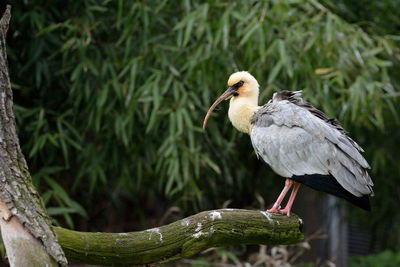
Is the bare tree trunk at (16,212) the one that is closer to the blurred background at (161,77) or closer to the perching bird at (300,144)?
the perching bird at (300,144)

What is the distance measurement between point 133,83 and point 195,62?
0.47 metres

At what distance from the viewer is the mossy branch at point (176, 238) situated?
2.67 m

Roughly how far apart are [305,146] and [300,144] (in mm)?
32

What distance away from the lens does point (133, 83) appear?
4.96m

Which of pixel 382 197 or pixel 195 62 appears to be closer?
pixel 195 62

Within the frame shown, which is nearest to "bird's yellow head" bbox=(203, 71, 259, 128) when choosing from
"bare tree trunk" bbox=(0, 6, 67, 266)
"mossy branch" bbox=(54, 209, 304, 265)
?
"mossy branch" bbox=(54, 209, 304, 265)

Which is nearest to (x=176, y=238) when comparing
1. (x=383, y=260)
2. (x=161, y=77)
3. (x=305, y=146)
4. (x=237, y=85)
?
(x=305, y=146)

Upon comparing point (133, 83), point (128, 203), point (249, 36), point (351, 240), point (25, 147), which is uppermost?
point (249, 36)

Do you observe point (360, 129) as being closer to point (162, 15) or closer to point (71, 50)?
point (162, 15)

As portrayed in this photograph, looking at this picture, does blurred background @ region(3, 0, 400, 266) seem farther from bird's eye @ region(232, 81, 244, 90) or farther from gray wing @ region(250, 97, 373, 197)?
gray wing @ region(250, 97, 373, 197)

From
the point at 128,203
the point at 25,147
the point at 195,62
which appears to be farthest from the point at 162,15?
the point at 128,203

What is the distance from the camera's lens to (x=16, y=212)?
2.37 metres

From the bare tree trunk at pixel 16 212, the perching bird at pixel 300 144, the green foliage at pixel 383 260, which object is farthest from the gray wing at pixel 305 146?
the green foliage at pixel 383 260

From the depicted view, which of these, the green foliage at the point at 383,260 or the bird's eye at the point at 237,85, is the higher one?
the bird's eye at the point at 237,85
